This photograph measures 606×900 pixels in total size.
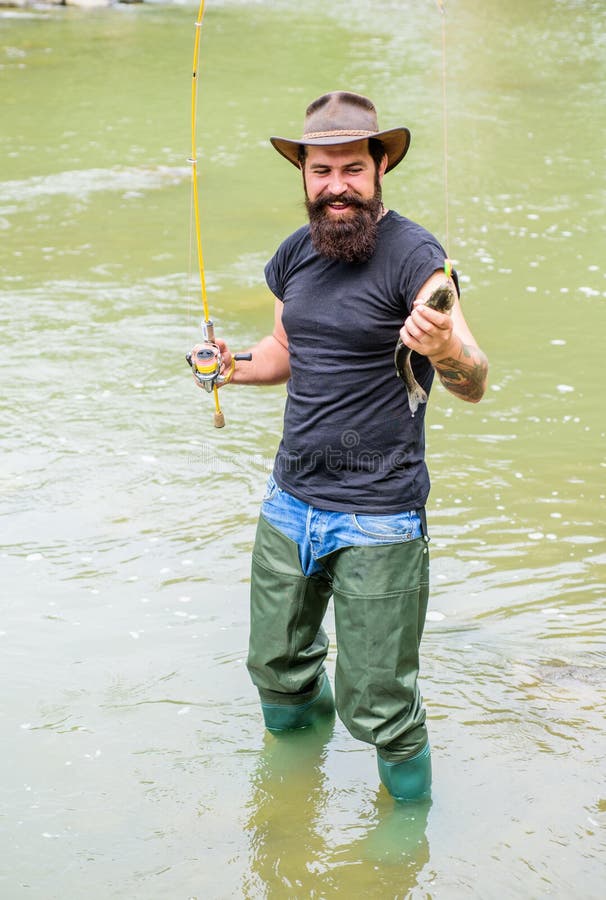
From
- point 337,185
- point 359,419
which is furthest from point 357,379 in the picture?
point 337,185

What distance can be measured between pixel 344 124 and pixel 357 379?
66 centimetres

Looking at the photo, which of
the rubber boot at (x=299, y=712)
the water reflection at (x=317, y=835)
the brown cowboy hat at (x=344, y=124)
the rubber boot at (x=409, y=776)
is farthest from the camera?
the rubber boot at (x=299, y=712)

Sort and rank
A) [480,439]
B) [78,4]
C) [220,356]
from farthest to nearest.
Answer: [78,4] < [480,439] < [220,356]

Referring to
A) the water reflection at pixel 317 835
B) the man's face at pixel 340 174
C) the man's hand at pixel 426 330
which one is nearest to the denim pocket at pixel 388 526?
the man's hand at pixel 426 330

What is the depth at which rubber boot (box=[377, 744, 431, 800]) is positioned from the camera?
3355 millimetres

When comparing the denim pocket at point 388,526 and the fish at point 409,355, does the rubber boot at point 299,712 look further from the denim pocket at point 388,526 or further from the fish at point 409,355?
the fish at point 409,355

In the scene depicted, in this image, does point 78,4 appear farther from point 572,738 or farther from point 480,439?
point 572,738

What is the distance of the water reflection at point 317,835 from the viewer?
127 inches

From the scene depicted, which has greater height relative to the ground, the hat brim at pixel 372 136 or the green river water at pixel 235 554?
the hat brim at pixel 372 136

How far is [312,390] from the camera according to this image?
320 centimetres

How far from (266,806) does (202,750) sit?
0.36m

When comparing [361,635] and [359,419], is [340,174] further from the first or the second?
[361,635]

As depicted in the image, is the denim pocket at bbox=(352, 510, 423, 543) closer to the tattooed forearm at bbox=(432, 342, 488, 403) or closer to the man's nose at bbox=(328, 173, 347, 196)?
the tattooed forearm at bbox=(432, 342, 488, 403)

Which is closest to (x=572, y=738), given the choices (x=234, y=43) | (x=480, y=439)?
(x=480, y=439)
